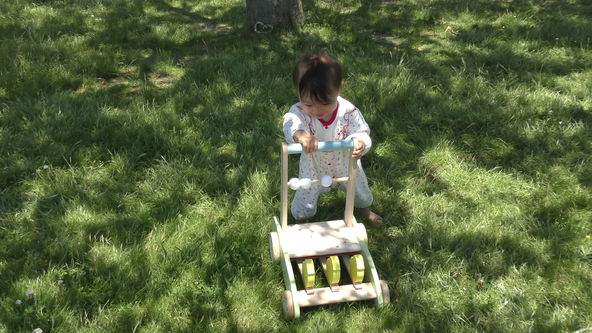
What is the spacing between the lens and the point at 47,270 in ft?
11.2

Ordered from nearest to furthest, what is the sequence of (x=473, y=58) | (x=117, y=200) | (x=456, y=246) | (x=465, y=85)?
(x=456, y=246)
(x=117, y=200)
(x=465, y=85)
(x=473, y=58)

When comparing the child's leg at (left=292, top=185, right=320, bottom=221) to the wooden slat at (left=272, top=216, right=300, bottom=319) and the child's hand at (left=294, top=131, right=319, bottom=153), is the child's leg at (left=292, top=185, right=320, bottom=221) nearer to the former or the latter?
the wooden slat at (left=272, top=216, right=300, bottom=319)

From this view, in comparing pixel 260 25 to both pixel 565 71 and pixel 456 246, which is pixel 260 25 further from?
pixel 456 246

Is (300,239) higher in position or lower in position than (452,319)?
higher

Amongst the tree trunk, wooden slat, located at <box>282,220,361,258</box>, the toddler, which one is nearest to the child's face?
the toddler

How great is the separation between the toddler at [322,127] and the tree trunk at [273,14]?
11.9 feet

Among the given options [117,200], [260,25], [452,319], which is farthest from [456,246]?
[260,25]

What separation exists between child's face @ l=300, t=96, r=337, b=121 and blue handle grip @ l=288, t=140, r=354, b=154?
11.7 inches

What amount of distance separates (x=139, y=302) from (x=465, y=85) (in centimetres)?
410

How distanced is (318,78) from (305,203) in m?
1.06

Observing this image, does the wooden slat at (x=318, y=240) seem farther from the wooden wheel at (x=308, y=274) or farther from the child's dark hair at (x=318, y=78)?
the child's dark hair at (x=318, y=78)

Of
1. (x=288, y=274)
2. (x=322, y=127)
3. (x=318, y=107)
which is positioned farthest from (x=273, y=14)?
(x=288, y=274)

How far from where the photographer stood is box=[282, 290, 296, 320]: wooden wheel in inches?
125

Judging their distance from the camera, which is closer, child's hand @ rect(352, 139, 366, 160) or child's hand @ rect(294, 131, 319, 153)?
child's hand @ rect(294, 131, 319, 153)
